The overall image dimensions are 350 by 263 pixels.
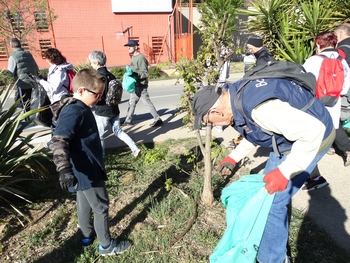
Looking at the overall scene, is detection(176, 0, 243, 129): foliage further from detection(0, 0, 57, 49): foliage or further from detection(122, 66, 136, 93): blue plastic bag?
detection(0, 0, 57, 49): foliage

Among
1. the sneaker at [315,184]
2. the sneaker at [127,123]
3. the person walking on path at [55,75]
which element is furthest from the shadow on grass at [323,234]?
the sneaker at [127,123]

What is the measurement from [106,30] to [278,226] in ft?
61.7

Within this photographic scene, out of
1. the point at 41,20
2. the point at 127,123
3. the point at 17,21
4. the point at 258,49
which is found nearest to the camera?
the point at 258,49

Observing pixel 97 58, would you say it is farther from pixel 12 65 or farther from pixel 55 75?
pixel 12 65

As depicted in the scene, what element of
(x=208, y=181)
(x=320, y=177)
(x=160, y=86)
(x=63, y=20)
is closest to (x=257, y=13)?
(x=320, y=177)

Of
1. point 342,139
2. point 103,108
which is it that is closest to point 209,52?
point 103,108

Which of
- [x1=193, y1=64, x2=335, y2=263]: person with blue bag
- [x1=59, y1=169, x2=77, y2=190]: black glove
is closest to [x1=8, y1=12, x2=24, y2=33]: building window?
[x1=59, y1=169, x2=77, y2=190]: black glove

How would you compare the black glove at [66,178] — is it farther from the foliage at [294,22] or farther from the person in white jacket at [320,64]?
the foliage at [294,22]

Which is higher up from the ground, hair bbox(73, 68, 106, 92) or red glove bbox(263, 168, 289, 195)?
hair bbox(73, 68, 106, 92)

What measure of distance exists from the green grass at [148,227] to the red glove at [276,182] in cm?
99

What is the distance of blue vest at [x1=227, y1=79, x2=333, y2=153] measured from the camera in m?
1.70

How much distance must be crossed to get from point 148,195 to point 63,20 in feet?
57.7

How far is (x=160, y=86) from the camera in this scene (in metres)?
13.2

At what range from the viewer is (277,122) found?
5.50 ft
